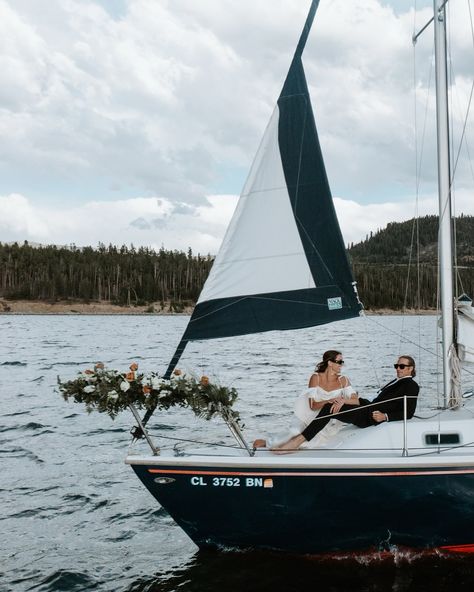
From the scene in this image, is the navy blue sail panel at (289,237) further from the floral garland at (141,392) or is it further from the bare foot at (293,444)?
the bare foot at (293,444)

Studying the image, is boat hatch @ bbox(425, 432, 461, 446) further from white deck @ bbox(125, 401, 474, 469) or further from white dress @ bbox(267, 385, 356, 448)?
white dress @ bbox(267, 385, 356, 448)

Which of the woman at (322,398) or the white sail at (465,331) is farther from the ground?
the white sail at (465,331)

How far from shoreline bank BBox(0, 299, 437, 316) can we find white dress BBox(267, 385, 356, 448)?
13229 centimetres

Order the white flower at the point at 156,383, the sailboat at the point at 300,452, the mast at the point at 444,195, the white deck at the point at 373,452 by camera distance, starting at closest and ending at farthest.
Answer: the white deck at the point at 373,452 < the sailboat at the point at 300,452 < the white flower at the point at 156,383 < the mast at the point at 444,195

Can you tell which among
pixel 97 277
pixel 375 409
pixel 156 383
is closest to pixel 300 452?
pixel 375 409

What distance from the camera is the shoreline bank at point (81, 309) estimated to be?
14138cm

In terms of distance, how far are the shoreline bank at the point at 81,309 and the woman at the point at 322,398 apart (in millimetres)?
132282

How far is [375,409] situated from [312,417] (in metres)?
0.90

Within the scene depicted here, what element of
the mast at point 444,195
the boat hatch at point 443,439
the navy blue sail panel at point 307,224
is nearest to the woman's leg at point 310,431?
the navy blue sail panel at point 307,224

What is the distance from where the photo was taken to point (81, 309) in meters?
144

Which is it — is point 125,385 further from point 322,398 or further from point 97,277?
point 97,277

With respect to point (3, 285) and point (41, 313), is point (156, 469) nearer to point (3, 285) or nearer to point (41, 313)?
point (41, 313)

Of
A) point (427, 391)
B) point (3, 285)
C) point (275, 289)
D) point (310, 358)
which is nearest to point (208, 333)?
point (275, 289)

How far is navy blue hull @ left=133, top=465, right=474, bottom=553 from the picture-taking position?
8.51m
